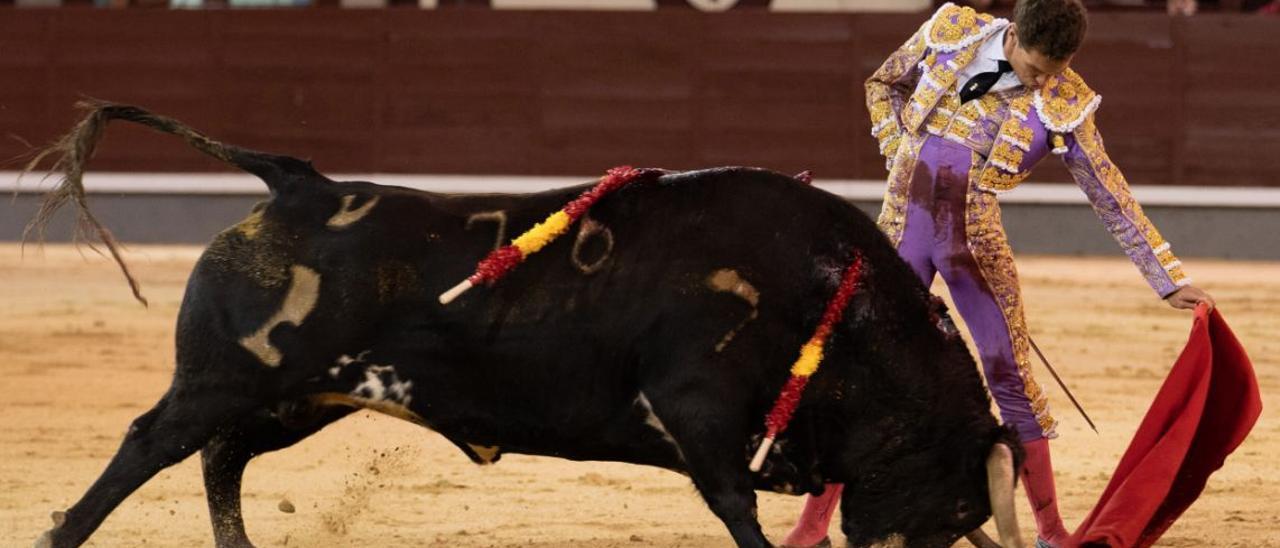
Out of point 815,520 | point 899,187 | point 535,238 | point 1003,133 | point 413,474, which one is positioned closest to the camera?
point 535,238

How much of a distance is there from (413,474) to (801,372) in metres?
1.53

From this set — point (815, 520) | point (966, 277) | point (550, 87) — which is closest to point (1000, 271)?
point (966, 277)

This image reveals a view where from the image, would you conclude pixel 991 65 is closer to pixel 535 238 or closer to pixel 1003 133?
pixel 1003 133

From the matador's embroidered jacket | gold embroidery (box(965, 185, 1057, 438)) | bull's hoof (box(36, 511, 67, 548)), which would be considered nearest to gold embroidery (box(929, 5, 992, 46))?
the matador's embroidered jacket

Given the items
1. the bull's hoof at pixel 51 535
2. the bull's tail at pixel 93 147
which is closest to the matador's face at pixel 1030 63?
the bull's tail at pixel 93 147

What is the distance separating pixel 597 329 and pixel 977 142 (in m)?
0.77

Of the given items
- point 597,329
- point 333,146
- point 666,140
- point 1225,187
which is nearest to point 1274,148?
point 1225,187

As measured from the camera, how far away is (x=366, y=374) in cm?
281

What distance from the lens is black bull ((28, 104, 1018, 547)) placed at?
9.13 feet

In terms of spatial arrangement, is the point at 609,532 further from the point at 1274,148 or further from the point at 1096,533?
the point at 1274,148

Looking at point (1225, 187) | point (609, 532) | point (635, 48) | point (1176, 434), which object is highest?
point (1176, 434)

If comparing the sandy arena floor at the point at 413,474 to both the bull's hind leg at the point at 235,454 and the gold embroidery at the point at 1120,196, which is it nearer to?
the bull's hind leg at the point at 235,454

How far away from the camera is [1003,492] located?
8.91 ft

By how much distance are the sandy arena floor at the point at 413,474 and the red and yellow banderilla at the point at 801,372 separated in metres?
0.56
